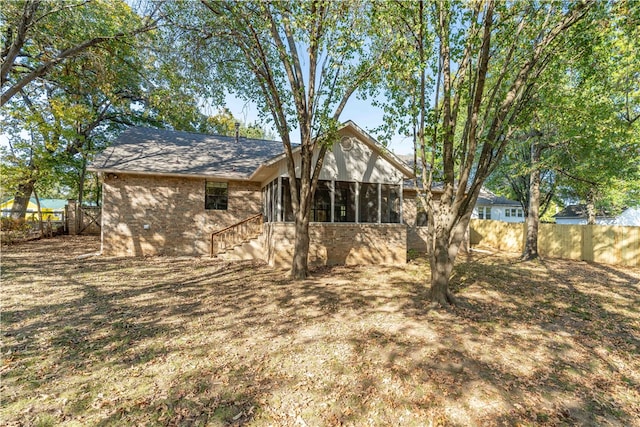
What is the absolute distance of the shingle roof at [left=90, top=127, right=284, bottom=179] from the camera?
11.6 meters

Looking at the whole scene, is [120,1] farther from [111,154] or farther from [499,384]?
[499,384]

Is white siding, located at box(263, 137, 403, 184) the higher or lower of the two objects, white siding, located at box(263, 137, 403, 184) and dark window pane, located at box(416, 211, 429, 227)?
the higher

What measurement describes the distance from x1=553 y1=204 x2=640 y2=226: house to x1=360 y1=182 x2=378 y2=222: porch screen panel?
95.0ft

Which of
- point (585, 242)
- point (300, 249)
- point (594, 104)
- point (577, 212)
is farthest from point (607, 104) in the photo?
point (577, 212)

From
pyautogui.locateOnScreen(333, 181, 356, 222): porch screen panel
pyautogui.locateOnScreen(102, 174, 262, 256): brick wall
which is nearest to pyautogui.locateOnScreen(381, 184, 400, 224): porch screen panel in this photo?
pyautogui.locateOnScreen(333, 181, 356, 222): porch screen panel

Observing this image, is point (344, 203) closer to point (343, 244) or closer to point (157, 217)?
point (343, 244)

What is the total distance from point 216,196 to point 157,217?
2473 mm

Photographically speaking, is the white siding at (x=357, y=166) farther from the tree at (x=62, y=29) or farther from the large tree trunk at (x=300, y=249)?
the tree at (x=62, y=29)

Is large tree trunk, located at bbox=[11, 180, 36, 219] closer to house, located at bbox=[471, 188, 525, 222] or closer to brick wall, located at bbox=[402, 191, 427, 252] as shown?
brick wall, located at bbox=[402, 191, 427, 252]

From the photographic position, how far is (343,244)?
10.5 meters

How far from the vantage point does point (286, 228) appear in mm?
9789

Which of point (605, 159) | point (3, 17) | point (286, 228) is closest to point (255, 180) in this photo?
point (286, 228)

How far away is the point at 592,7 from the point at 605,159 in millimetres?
8990

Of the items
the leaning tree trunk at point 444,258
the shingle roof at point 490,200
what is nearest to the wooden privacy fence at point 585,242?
the shingle roof at point 490,200
